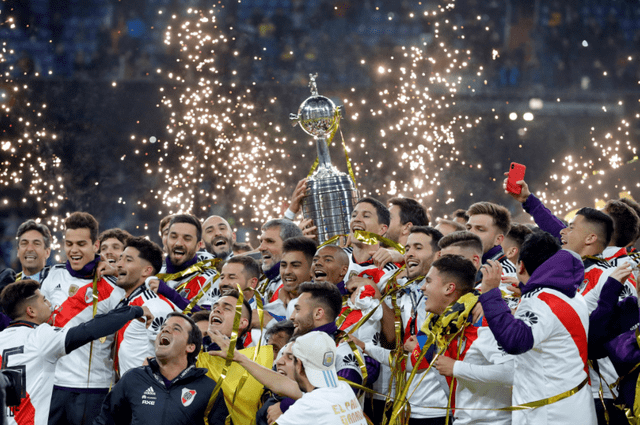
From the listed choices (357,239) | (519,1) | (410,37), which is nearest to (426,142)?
(410,37)

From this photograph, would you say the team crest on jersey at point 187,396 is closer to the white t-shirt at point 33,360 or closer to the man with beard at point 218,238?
the white t-shirt at point 33,360

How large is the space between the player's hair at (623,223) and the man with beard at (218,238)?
3.15 metres

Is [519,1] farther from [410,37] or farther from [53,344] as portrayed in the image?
[53,344]

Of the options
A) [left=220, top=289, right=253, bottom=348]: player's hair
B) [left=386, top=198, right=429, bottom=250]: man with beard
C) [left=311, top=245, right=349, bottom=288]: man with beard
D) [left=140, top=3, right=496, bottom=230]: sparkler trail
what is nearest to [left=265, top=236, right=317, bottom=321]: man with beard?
[left=311, top=245, right=349, bottom=288]: man with beard

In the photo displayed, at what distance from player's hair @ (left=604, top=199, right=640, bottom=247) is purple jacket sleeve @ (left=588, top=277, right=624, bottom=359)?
1.00 m

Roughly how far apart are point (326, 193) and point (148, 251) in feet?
4.91

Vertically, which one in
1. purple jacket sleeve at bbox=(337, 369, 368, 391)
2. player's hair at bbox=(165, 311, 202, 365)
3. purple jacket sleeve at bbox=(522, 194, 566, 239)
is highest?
purple jacket sleeve at bbox=(522, 194, 566, 239)

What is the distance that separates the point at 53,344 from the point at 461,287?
2.52 metres

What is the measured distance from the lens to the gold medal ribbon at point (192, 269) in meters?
5.01

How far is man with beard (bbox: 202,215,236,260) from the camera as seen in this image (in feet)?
19.7

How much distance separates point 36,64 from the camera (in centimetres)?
1347

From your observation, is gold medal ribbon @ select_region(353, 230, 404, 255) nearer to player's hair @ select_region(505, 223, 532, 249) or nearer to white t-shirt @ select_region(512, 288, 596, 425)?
player's hair @ select_region(505, 223, 532, 249)

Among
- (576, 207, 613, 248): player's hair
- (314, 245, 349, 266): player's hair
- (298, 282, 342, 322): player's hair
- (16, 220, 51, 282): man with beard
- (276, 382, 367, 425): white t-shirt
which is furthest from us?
(16, 220, 51, 282): man with beard

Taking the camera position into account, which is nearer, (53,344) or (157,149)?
(53,344)
